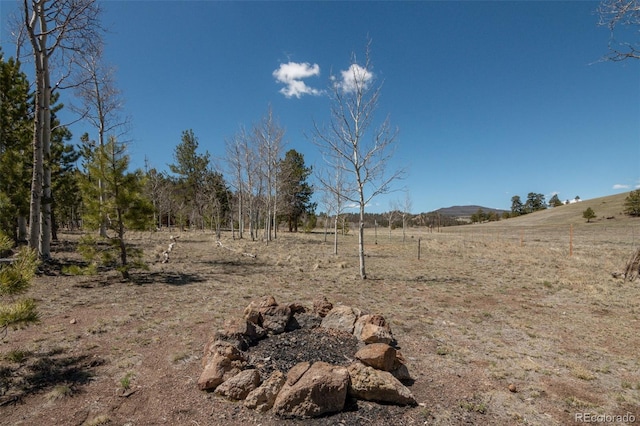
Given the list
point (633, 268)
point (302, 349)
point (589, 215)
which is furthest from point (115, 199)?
point (589, 215)

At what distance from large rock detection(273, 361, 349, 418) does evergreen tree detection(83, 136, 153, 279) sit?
8.11m

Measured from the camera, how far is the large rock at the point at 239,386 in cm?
362

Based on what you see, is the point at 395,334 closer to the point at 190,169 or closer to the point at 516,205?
the point at 190,169

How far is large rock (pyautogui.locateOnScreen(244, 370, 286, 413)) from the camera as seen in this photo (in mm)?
3426

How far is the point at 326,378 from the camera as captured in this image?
3482 mm

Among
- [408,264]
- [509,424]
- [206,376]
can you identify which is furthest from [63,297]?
[408,264]

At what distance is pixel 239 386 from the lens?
3648 millimetres

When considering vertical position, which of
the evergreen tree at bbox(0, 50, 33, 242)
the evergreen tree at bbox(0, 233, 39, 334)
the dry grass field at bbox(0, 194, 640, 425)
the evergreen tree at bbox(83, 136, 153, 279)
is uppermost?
the evergreen tree at bbox(0, 50, 33, 242)

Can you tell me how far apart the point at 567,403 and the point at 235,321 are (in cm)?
499

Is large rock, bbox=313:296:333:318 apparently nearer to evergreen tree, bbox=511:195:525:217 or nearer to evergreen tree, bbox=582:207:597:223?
evergreen tree, bbox=582:207:597:223

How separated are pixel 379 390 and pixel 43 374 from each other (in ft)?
15.1

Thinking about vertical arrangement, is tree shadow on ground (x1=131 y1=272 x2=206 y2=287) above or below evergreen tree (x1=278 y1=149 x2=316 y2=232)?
below

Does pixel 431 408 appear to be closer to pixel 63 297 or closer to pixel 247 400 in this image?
pixel 247 400

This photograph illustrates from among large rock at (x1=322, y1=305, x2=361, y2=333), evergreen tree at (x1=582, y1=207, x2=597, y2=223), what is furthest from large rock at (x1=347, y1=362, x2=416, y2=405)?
evergreen tree at (x1=582, y1=207, x2=597, y2=223)
